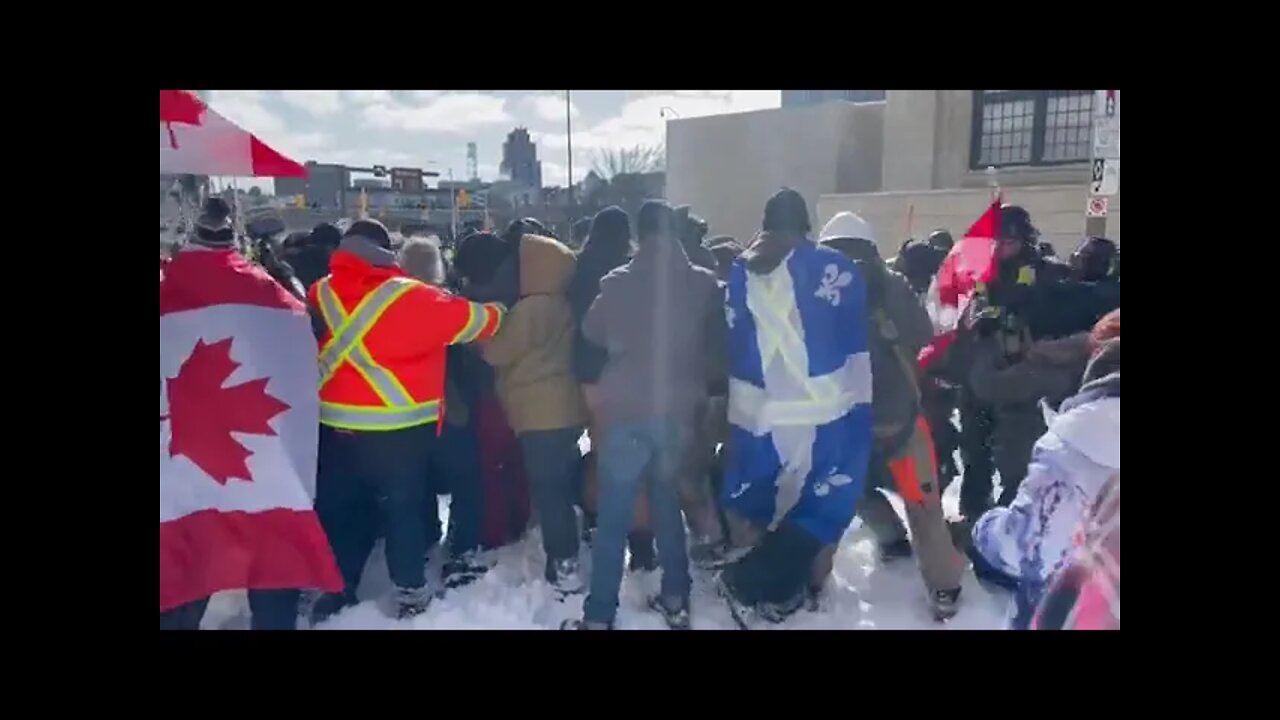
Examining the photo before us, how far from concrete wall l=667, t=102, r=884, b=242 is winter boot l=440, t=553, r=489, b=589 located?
1471 centimetres

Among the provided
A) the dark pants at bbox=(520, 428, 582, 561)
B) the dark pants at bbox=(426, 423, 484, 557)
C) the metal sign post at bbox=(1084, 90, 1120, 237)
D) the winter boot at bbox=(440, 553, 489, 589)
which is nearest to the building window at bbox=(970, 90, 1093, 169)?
the metal sign post at bbox=(1084, 90, 1120, 237)

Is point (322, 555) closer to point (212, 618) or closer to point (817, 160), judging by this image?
point (212, 618)

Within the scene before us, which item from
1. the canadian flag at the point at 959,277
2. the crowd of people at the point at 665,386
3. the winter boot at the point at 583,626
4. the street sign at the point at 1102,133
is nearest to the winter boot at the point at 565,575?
the crowd of people at the point at 665,386

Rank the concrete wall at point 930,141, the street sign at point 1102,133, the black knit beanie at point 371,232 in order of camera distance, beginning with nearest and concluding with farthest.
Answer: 1. the black knit beanie at point 371,232
2. the street sign at point 1102,133
3. the concrete wall at point 930,141

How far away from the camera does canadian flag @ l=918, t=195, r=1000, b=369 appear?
4.34 metres

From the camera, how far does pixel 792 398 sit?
3562 millimetres

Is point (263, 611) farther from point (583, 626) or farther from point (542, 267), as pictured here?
point (542, 267)

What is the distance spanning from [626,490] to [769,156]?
16650mm

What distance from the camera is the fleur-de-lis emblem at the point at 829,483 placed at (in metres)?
3.65

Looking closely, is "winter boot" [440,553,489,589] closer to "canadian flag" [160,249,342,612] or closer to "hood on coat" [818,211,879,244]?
"canadian flag" [160,249,342,612]

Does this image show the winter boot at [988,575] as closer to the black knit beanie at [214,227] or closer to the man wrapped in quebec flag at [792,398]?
the man wrapped in quebec flag at [792,398]

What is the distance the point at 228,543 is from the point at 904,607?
2855 millimetres

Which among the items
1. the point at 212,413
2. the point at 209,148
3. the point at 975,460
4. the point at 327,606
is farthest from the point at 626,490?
the point at 209,148

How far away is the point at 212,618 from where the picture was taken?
149 inches
